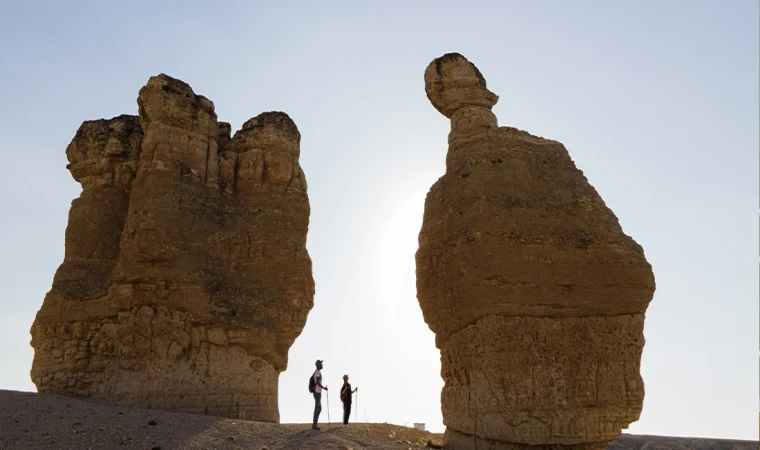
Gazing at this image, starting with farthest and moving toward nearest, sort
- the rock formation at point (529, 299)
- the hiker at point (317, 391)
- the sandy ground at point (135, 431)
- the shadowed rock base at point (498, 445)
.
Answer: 1. the hiker at point (317, 391)
2. the rock formation at point (529, 299)
3. the shadowed rock base at point (498, 445)
4. the sandy ground at point (135, 431)

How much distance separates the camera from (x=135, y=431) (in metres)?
11.4

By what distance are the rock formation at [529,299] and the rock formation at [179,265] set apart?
393 centimetres

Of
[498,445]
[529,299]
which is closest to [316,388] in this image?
[498,445]

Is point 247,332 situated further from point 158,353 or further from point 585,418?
point 585,418

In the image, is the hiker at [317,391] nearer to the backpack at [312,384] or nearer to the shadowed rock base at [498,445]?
the backpack at [312,384]

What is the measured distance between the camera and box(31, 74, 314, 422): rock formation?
14969 mm

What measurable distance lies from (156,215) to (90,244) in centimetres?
212

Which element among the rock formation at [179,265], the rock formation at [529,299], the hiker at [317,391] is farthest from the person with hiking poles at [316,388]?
the rock formation at [529,299]

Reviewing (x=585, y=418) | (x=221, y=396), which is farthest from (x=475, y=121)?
(x=221, y=396)

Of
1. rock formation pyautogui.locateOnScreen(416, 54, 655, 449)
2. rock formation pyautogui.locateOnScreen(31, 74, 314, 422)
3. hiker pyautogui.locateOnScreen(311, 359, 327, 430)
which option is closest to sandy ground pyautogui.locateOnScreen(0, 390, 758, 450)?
hiker pyautogui.locateOnScreen(311, 359, 327, 430)

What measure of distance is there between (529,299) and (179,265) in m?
7.95

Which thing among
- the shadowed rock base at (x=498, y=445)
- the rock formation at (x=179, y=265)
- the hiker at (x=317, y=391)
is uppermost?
the rock formation at (x=179, y=265)

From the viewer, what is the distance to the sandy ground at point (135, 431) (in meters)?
10.8

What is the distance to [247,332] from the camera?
15789mm
